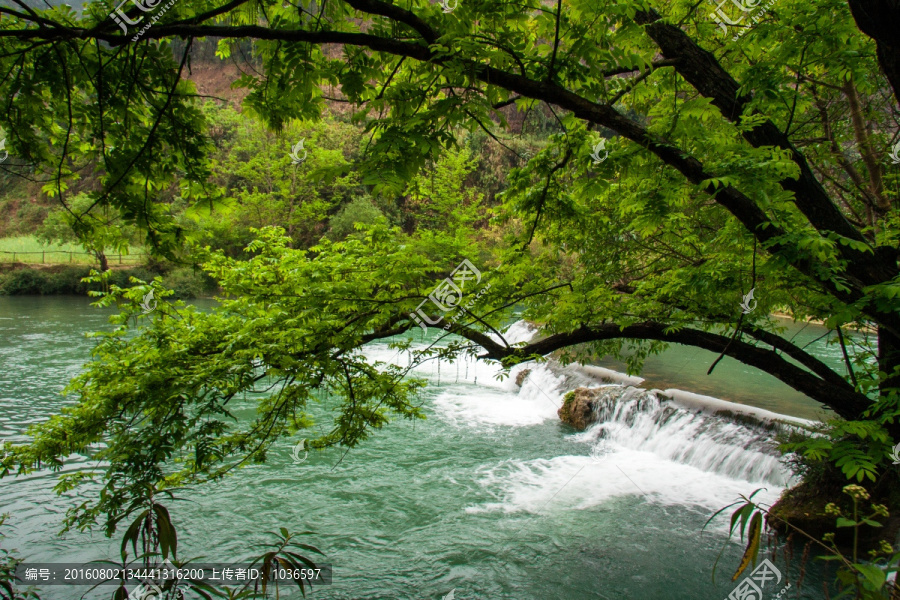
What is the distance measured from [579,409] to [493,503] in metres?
3.81

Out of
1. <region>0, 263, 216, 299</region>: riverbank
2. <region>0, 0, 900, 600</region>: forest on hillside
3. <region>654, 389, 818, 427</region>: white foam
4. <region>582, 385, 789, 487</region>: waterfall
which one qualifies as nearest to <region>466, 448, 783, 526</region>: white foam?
<region>582, 385, 789, 487</region>: waterfall

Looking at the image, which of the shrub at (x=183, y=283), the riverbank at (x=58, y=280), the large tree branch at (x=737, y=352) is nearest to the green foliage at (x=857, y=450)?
the large tree branch at (x=737, y=352)

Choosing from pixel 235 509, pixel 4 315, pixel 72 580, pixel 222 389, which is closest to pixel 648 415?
pixel 235 509

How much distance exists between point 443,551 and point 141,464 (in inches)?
151

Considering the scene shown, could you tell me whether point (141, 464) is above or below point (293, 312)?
below

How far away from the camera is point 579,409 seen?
1054 cm

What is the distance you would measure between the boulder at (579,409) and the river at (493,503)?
276mm

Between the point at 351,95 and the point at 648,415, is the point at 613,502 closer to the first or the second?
the point at 648,415

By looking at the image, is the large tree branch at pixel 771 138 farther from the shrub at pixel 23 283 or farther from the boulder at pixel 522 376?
the shrub at pixel 23 283

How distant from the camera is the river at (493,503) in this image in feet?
19.0

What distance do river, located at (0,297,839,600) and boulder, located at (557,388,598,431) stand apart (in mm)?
276

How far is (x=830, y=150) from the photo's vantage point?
247 inches

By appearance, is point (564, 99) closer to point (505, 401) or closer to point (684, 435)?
point (684, 435)

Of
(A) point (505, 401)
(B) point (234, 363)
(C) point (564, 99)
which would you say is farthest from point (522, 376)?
(C) point (564, 99)
